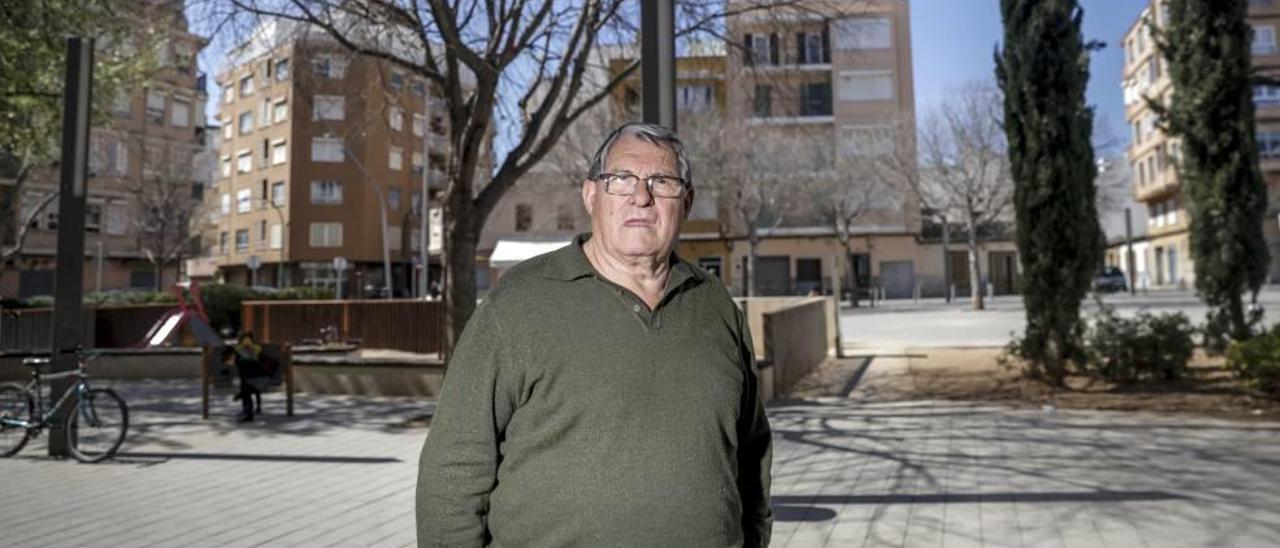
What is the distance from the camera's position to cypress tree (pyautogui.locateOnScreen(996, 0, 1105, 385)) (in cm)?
1016

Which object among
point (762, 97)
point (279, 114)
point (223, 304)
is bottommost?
point (223, 304)

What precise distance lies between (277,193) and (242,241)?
5.76m

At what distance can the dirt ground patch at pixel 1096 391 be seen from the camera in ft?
26.7

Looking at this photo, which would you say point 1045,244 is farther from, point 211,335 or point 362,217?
point 362,217

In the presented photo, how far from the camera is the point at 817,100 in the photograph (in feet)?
147

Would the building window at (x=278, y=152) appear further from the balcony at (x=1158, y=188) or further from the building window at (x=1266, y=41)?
the building window at (x=1266, y=41)

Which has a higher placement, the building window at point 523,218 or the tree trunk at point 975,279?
the building window at point 523,218

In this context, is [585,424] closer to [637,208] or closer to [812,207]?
[637,208]

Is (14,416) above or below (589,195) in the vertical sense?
below

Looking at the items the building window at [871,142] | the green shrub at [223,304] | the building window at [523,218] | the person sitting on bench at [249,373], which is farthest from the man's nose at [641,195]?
the building window at [523,218]

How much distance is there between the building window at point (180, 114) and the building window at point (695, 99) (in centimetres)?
3200

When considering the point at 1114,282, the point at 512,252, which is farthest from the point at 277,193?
the point at 1114,282

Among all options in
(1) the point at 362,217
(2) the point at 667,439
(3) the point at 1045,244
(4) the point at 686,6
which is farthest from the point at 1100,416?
(1) the point at 362,217

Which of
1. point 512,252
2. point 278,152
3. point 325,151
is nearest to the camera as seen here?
point 512,252
